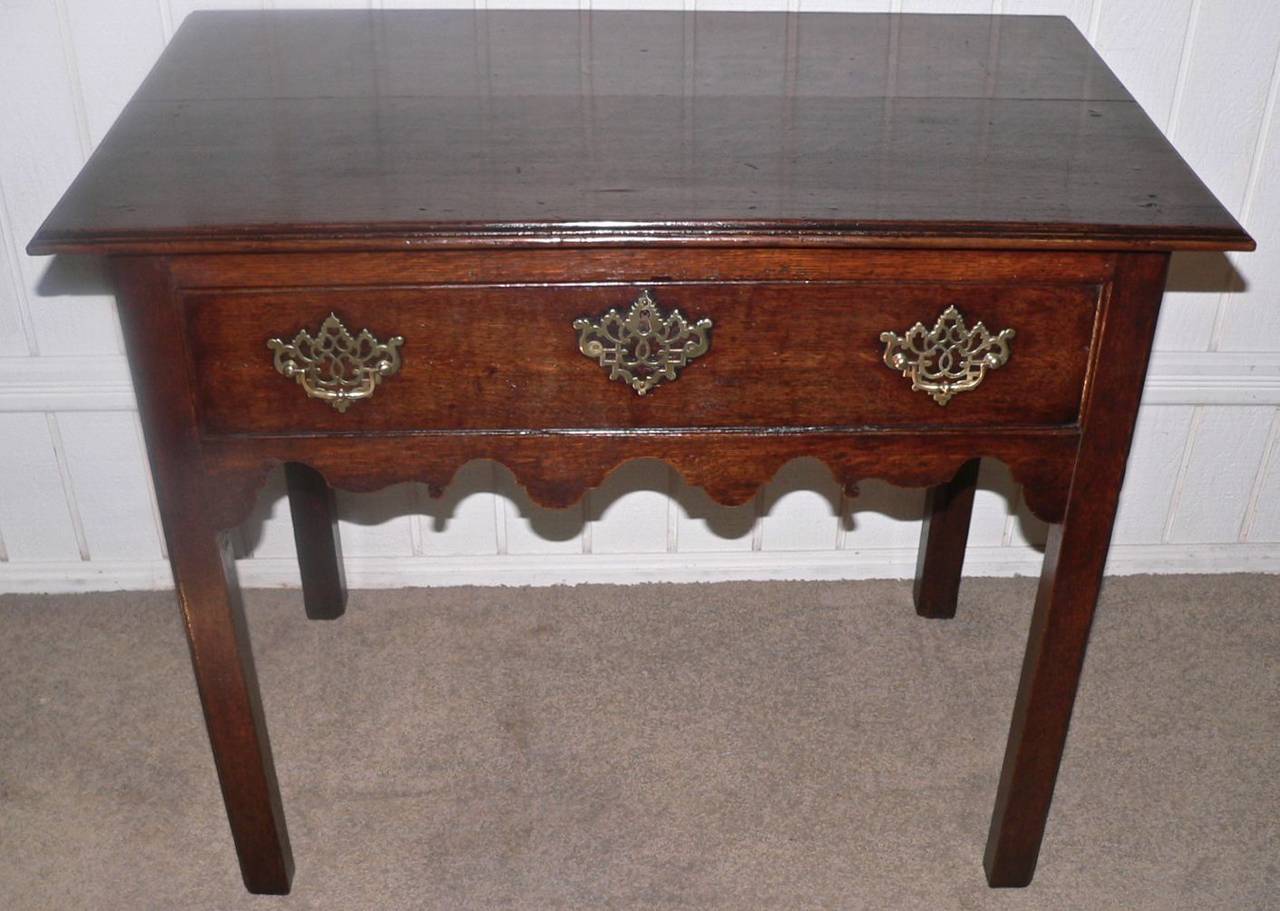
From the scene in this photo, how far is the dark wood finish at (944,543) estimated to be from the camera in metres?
1.85

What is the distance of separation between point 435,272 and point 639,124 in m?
0.29

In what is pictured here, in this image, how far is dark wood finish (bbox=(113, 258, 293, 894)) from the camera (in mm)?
1179

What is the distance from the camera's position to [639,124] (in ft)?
4.30

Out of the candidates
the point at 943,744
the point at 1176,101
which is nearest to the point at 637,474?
the point at 943,744

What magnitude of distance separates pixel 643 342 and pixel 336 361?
275 millimetres

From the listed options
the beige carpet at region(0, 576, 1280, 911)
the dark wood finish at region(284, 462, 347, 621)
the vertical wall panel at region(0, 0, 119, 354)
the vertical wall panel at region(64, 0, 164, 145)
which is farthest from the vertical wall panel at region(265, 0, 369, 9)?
the beige carpet at region(0, 576, 1280, 911)

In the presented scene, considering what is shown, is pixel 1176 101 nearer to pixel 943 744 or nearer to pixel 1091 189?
pixel 1091 189

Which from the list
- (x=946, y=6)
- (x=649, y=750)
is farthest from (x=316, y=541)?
(x=946, y=6)

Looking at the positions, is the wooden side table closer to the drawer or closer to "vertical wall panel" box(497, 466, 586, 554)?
the drawer

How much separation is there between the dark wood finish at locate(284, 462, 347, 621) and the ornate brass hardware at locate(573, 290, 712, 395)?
28.6 inches

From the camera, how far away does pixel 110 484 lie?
76.7 inches

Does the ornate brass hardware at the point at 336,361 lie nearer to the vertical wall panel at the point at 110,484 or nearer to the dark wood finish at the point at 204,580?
the dark wood finish at the point at 204,580

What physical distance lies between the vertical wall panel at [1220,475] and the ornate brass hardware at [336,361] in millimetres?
1303

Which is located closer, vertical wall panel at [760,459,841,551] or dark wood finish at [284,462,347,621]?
dark wood finish at [284,462,347,621]
